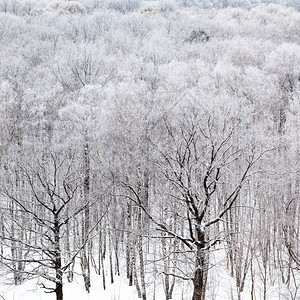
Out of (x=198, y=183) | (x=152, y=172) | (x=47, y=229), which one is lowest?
(x=47, y=229)

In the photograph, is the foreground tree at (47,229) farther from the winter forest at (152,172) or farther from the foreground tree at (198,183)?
the foreground tree at (198,183)

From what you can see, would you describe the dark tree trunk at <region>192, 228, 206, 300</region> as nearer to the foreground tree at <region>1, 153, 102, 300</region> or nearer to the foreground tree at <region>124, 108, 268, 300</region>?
the foreground tree at <region>124, 108, 268, 300</region>

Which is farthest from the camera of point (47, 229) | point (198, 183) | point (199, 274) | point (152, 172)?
point (152, 172)

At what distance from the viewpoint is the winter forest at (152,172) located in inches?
385

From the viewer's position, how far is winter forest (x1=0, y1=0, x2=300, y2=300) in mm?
9773

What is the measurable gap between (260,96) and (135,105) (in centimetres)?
944

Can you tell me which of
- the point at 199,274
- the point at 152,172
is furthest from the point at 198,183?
the point at 199,274

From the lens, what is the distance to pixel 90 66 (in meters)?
18.4

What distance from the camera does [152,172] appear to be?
15086mm

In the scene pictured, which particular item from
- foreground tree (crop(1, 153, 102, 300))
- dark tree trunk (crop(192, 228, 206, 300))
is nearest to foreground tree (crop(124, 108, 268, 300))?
dark tree trunk (crop(192, 228, 206, 300))

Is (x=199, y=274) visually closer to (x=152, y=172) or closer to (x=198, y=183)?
(x=198, y=183)

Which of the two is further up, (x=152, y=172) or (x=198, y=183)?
(x=152, y=172)

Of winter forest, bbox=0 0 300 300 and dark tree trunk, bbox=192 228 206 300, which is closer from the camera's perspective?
dark tree trunk, bbox=192 228 206 300

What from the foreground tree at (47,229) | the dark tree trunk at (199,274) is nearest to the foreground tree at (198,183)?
the dark tree trunk at (199,274)
